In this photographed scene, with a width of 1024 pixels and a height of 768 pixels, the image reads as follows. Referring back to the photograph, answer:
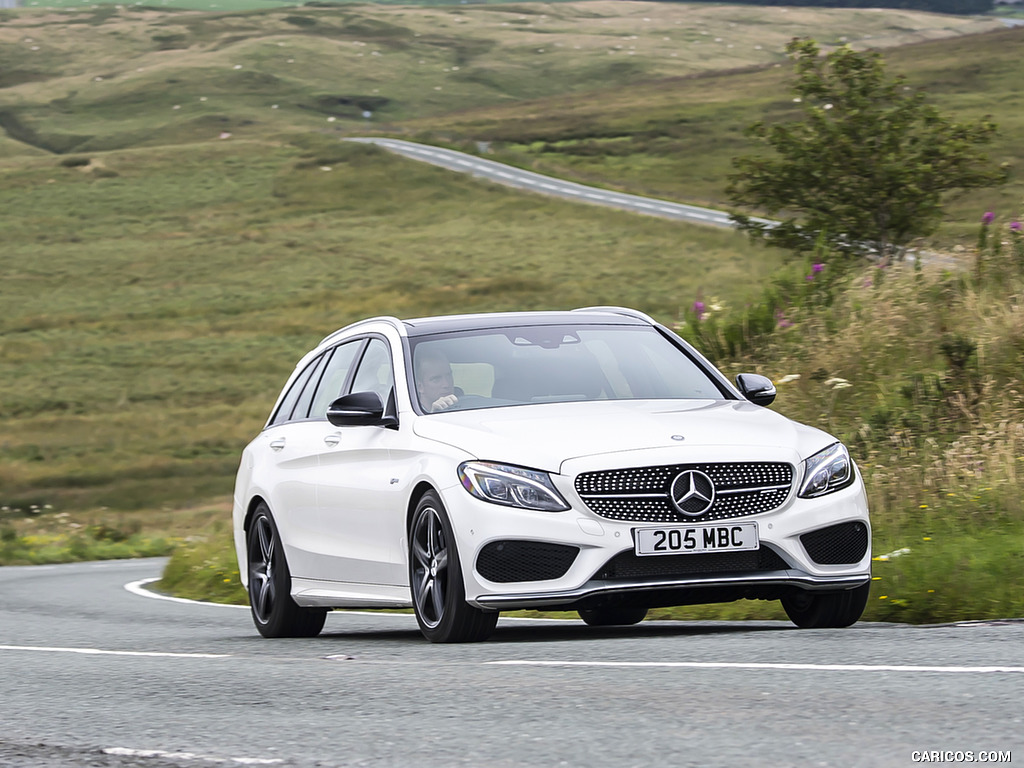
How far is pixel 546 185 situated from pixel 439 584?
8247 cm

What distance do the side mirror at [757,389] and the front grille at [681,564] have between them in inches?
57.0

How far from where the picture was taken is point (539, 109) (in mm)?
129500

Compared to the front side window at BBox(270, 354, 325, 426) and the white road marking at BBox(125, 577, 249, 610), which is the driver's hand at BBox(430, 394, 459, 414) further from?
the white road marking at BBox(125, 577, 249, 610)

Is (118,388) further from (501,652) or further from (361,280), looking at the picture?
(501,652)

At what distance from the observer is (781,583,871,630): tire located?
8758 mm

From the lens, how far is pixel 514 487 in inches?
323

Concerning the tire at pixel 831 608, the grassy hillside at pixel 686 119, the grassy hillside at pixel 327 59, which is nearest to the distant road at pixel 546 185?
the grassy hillside at pixel 686 119

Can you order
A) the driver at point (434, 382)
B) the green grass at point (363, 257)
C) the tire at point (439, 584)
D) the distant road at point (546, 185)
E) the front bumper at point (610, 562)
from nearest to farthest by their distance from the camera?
the front bumper at point (610, 562)
the tire at point (439, 584)
the driver at point (434, 382)
the green grass at point (363, 257)
the distant road at point (546, 185)

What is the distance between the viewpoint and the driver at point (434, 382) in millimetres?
9383

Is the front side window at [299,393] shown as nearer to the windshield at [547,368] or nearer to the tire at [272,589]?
the tire at [272,589]

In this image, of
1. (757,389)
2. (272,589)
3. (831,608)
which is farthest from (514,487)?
(272,589)

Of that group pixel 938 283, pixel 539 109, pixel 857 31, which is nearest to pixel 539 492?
pixel 938 283

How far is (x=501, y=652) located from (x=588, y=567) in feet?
1.85
